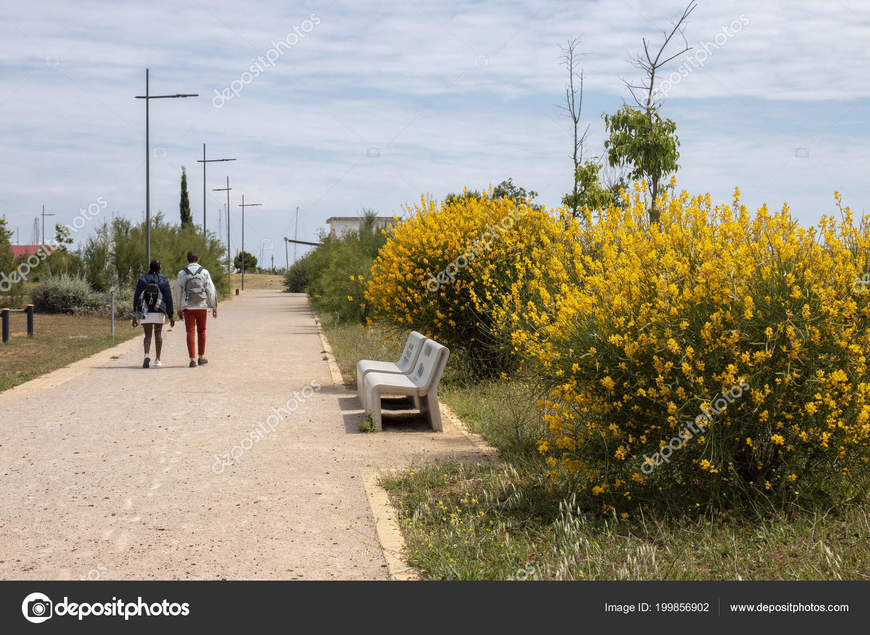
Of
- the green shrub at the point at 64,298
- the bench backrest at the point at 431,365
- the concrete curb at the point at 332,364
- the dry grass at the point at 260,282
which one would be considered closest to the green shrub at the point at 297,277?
the dry grass at the point at 260,282

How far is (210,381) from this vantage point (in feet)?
39.0

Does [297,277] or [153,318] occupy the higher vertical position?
[297,277]

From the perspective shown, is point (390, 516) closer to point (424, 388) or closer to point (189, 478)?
point (189, 478)

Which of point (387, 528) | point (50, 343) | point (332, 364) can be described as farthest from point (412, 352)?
point (50, 343)

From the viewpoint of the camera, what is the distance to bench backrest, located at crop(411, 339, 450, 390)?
8266 millimetres

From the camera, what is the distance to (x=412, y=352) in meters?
10.1

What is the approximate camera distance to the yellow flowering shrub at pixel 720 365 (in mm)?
4738

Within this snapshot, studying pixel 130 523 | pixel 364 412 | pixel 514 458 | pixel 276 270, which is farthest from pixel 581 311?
pixel 276 270

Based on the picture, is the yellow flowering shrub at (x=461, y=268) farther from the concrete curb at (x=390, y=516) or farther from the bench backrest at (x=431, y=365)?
the concrete curb at (x=390, y=516)

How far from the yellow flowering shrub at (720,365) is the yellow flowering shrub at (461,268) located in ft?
18.4

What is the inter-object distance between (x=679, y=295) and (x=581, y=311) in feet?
1.87

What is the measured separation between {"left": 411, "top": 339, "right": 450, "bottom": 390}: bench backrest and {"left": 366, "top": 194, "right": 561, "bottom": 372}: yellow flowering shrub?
2.05 meters

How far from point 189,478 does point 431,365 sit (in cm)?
276
